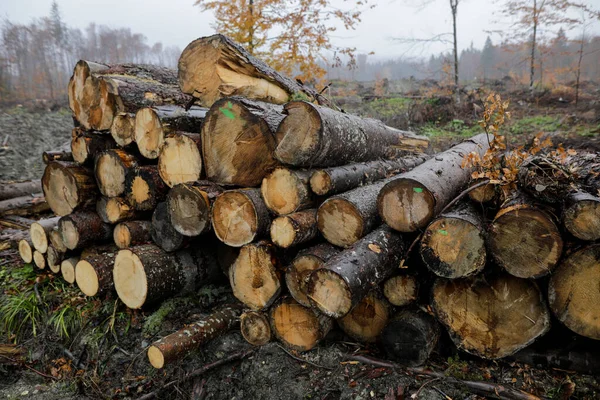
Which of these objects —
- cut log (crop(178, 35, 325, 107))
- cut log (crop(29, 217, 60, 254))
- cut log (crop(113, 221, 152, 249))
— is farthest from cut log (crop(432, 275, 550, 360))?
cut log (crop(29, 217, 60, 254))

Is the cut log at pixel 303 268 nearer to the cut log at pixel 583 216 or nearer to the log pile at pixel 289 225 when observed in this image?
the log pile at pixel 289 225

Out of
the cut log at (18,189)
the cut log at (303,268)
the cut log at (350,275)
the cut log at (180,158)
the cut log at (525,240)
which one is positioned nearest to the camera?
the cut log at (525,240)

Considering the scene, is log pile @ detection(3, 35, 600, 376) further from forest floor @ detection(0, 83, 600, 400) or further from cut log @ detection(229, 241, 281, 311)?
forest floor @ detection(0, 83, 600, 400)

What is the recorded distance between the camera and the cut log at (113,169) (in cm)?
310

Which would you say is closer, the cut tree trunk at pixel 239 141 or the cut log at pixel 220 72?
the cut tree trunk at pixel 239 141

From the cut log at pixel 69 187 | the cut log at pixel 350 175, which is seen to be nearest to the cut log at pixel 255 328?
the cut log at pixel 350 175

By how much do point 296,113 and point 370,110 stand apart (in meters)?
11.3

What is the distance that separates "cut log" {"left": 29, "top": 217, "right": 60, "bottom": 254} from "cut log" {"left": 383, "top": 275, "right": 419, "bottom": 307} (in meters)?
3.68

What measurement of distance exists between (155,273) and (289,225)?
132cm

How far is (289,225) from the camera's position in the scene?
2.37m

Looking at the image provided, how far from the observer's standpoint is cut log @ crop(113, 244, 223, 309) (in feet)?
9.23

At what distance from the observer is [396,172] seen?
11.8 ft

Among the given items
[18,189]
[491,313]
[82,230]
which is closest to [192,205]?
[82,230]

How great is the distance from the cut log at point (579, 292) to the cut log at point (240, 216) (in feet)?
6.27
